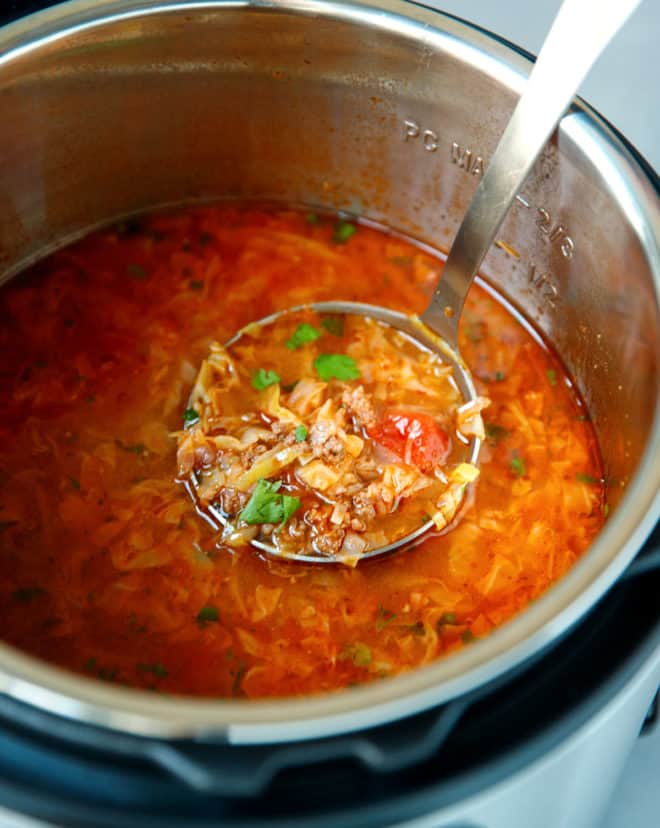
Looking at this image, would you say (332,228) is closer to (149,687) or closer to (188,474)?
(188,474)

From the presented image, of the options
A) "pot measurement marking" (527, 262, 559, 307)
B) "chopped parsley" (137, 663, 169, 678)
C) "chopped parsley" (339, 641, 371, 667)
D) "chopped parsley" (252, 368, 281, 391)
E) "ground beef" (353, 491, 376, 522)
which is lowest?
"chopped parsley" (137, 663, 169, 678)

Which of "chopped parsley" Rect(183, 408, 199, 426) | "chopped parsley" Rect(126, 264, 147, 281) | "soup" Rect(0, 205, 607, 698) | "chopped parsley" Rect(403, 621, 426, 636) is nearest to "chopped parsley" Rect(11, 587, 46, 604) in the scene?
"soup" Rect(0, 205, 607, 698)

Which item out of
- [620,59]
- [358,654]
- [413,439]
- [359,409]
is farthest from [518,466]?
[620,59]

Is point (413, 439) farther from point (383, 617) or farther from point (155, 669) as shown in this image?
point (155, 669)

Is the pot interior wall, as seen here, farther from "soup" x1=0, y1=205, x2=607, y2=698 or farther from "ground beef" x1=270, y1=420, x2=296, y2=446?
"ground beef" x1=270, y1=420, x2=296, y2=446

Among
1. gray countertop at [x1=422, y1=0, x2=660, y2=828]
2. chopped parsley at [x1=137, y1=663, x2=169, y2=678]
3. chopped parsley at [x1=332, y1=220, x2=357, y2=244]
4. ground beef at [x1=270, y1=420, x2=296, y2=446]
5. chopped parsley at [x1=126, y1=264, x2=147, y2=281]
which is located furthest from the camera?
gray countertop at [x1=422, y1=0, x2=660, y2=828]

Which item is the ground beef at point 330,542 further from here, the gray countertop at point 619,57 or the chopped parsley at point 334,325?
the gray countertop at point 619,57
